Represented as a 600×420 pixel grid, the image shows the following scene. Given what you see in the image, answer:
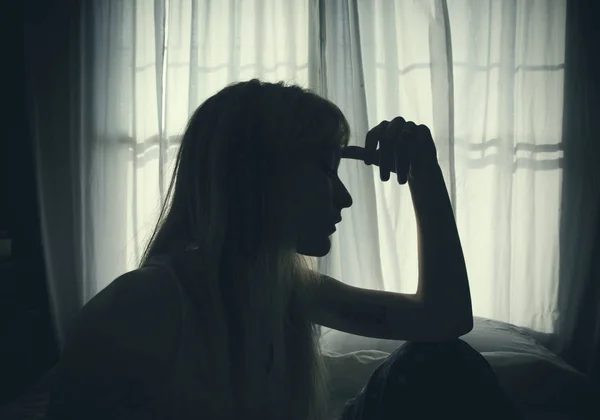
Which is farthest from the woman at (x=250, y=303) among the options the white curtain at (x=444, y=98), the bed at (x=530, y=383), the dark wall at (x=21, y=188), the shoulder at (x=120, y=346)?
the dark wall at (x=21, y=188)

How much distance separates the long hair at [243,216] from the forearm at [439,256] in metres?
0.25

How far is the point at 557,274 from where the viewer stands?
7.29ft

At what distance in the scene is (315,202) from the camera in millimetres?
727

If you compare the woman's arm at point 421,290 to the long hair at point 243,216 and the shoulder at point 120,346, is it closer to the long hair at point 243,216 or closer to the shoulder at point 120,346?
the long hair at point 243,216

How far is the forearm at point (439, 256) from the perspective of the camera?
32.4 inches

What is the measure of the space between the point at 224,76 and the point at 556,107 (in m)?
1.52

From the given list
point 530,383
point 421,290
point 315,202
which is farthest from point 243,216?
point 530,383

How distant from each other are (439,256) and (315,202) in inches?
10.4

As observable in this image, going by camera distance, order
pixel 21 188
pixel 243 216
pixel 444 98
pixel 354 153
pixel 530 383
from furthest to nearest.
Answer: pixel 21 188 → pixel 444 98 → pixel 530 383 → pixel 354 153 → pixel 243 216

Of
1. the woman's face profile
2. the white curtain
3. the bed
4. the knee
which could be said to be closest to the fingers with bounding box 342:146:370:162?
the woman's face profile

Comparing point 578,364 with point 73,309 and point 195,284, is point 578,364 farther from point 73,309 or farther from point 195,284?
point 73,309

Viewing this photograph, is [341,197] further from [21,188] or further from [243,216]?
[21,188]

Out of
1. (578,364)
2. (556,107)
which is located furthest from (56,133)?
(578,364)

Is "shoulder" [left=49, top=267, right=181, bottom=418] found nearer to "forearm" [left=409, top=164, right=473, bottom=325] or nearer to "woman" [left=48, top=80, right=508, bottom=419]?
"woman" [left=48, top=80, right=508, bottom=419]
